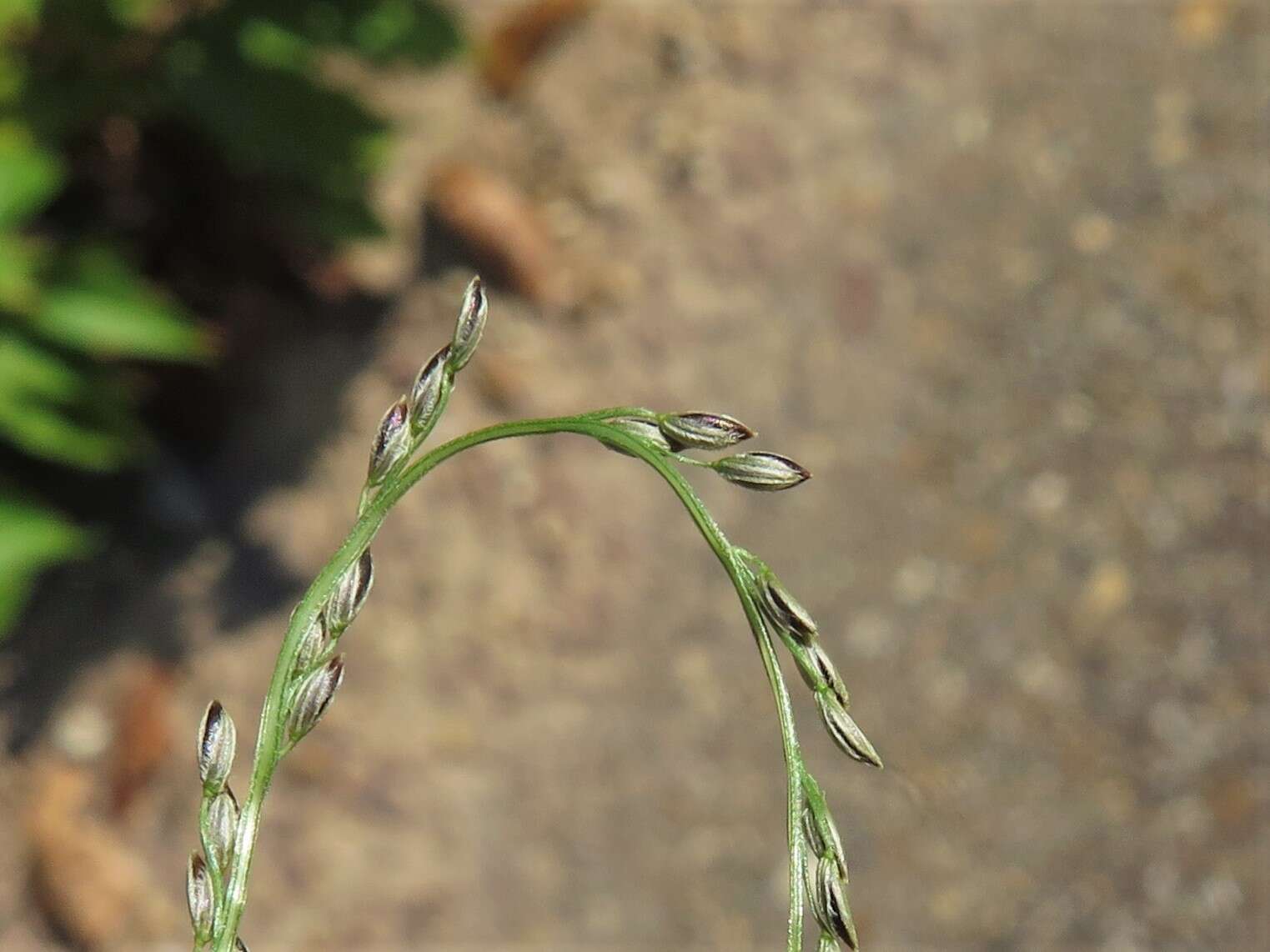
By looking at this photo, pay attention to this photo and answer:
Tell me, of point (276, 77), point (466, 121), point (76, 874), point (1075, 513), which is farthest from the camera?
point (466, 121)

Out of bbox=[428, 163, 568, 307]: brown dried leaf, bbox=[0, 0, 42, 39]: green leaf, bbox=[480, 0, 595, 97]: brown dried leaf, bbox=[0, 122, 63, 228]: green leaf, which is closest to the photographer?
bbox=[0, 0, 42, 39]: green leaf

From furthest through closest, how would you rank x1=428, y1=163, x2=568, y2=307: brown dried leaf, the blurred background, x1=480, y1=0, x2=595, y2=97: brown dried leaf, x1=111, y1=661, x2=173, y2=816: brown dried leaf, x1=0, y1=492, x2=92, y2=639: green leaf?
x1=480, y1=0, x2=595, y2=97: brown dried leaf → x1=428, y1=163, x2=568, y2=307: brown dried leaf → x1=111, y1=661, x2=173, y2=816: brown dried leaf → the blurred background → x1=0, y1=492, x2=92, y2=639: green leaf

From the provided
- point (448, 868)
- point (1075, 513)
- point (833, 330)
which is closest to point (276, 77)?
point (833, 330)

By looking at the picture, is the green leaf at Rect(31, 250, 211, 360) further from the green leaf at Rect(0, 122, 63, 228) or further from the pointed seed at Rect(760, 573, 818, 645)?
the pointed seed at Rect(760, 573, 818, 645)

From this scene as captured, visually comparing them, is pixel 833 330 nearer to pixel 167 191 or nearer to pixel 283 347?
pixel 283 347

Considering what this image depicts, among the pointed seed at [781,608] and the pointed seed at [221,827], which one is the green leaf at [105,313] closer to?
the pointed seed at [221,827]

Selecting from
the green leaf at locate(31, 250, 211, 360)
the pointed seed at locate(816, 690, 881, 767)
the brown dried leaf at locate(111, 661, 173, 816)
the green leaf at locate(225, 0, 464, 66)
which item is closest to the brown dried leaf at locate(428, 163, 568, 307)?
the green leaf at locate(225, 0, 464, 66)

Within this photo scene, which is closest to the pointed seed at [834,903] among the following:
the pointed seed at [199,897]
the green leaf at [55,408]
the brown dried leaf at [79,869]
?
the pointed seed at [199,897]

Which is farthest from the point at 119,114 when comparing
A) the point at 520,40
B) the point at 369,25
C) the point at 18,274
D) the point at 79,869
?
the point at 79,869
